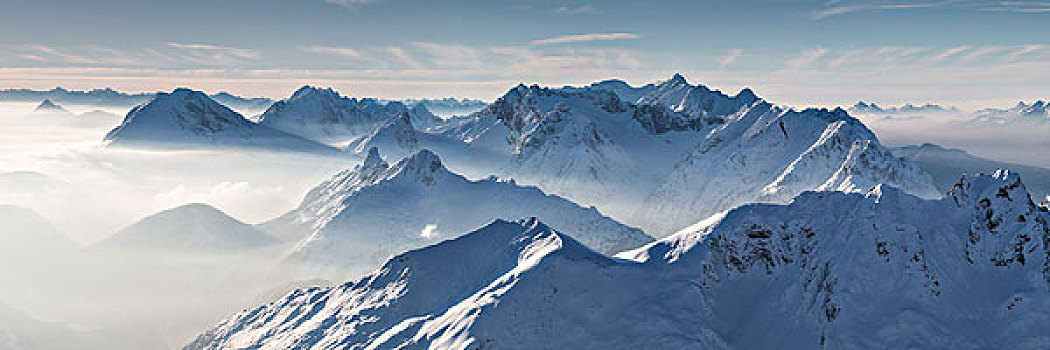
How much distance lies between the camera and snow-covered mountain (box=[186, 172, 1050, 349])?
262ft

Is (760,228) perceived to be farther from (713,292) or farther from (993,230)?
(993,230)

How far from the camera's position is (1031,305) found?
79.8 m

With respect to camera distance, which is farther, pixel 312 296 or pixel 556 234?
pixel 312 296

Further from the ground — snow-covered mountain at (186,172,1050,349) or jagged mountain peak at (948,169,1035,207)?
jagged mountain peak at (948,169,1035,207)

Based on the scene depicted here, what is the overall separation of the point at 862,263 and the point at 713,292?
19321mm

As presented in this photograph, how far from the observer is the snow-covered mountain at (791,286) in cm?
7981

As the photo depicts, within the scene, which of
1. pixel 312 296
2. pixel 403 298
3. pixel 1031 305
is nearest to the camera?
pixel 1031 305

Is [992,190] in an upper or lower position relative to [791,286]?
upper

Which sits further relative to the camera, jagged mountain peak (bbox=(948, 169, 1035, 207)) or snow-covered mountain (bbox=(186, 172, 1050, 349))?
jagged mountain peak (bbox=(948, 169, 1035, 207))

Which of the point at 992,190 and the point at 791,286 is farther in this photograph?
the point at 992,190

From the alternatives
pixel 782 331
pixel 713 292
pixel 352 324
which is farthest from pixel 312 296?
pixel 782 331

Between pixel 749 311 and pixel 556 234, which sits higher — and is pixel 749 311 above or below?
below

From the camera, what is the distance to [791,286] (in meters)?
86.2

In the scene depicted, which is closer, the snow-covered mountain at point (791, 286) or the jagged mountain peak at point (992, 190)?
the snow-covered mountain at point (791, 286)
